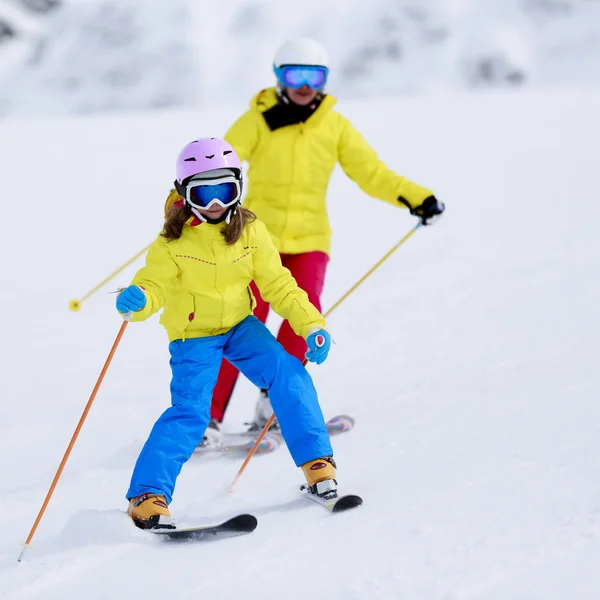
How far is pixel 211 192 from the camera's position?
380cm

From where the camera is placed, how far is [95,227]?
1205 cm

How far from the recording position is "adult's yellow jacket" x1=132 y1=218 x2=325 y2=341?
152 inches

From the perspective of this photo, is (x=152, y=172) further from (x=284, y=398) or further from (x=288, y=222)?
(x=284, y=398)

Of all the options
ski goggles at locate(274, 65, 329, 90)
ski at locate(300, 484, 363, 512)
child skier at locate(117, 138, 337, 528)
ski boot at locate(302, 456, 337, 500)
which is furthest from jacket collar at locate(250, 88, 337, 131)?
ski at locate(300, 484, 363, 512)

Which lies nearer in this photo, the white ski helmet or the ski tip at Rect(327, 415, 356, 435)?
the white ski helmet

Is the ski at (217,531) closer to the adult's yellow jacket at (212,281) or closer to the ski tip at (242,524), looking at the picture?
the ski tip at (242,524)

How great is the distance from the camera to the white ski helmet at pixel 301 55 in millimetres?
4961

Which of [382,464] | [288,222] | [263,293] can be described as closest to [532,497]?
[382,464]

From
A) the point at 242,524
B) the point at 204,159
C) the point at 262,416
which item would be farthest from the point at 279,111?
the point at 242,524

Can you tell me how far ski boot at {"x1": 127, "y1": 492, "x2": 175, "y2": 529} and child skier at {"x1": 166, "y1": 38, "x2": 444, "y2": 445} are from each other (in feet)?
4.62

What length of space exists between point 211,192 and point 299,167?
1.36m

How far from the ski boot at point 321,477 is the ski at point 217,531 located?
389 mm

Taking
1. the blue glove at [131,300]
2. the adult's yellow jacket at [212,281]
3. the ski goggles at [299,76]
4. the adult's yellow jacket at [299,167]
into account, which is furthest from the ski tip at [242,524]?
the ski goggles at [299,76]

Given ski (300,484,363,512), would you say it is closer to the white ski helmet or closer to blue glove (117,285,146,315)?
blue glove (117,285,146,315)
